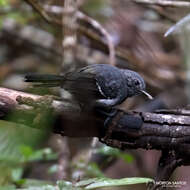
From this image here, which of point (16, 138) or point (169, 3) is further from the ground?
point (169, 3)

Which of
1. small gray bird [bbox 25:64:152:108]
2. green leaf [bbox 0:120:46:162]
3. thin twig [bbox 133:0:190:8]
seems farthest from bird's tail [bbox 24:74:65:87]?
thin twig [bbox 133:0:190:8]

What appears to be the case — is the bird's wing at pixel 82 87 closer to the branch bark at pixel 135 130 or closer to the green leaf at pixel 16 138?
the branch bark at pixel 135 130

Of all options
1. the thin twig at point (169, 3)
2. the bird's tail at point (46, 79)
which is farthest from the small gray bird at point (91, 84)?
the thin twig at point (169, 3)

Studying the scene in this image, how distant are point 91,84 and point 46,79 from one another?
0.76 ft

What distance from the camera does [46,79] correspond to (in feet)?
6.73

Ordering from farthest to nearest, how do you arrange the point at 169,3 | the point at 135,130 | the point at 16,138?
the point at 169,3
the point at 135,130
the point at 16,138

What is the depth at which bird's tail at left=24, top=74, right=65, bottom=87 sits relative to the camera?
2025 mm

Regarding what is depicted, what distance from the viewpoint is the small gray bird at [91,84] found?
2.05 m

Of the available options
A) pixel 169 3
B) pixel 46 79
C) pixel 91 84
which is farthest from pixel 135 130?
pixel 169 3

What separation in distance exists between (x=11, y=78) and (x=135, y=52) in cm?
151

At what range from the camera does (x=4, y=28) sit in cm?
491

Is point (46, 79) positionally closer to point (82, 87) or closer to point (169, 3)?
point (82, 87)

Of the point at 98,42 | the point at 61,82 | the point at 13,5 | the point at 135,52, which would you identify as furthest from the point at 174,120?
the point at 13,5

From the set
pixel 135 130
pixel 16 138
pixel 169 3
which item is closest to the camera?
pixel 16 138
